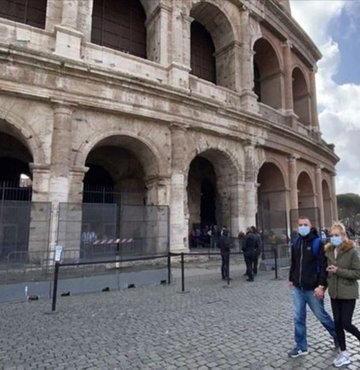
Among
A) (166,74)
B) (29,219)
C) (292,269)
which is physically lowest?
(292,269)

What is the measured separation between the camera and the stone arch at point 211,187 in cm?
1409

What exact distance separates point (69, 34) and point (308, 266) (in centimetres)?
1021

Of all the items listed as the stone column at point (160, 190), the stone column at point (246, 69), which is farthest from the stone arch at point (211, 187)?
the stone column at point (246, 69)

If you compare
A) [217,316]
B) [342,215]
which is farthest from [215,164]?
[342,215]

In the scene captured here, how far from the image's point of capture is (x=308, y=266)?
363cm

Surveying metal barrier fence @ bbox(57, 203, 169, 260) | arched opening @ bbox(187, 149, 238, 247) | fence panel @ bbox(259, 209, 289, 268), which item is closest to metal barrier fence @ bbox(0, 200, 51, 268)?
metal barrier fence @ bbox(57, 203, 169, 260)

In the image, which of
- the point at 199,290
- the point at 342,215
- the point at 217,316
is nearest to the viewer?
the point at 217,316

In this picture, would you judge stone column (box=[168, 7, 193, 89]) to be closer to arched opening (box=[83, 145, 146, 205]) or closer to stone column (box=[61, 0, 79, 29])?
stone column (box=[61, 0, 79, 29])

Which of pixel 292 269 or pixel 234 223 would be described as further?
pixel 234 223

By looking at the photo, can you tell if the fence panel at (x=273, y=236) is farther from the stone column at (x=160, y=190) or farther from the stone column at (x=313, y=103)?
the stone column at (x=313, y=103)

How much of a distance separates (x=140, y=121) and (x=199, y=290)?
255 inches

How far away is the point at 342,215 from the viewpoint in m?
47.5

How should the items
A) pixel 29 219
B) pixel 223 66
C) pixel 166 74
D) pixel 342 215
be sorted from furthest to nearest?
pixel 342 215, pixel 223 66, pixel 166 74, pixel 29 219

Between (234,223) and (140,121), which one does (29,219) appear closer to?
(140,121)
